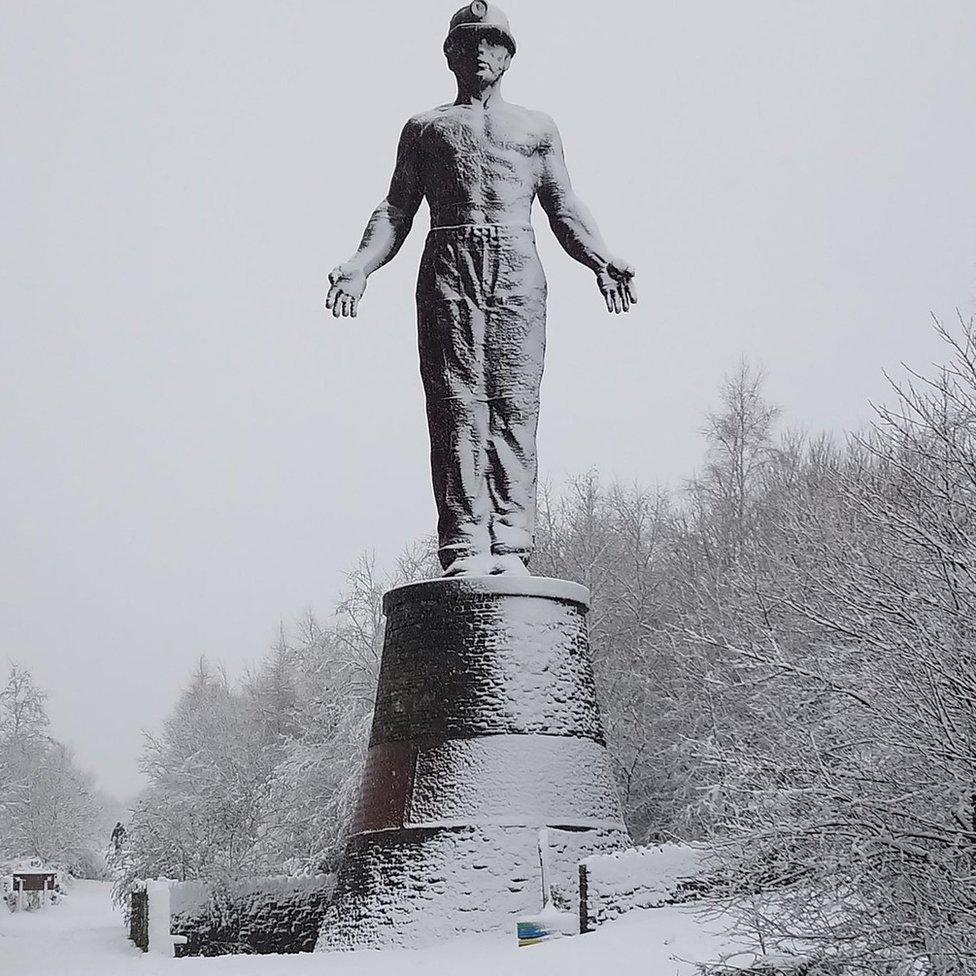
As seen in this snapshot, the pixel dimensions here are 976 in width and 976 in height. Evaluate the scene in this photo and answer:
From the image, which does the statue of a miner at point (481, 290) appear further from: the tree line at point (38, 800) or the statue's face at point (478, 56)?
the tree line at point (38, 800)

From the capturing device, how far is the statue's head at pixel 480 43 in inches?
420

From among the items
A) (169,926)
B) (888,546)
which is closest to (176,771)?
(169,926)

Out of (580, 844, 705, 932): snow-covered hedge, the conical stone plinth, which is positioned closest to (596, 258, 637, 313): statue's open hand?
the conical stone plinth

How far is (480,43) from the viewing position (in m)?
10.7

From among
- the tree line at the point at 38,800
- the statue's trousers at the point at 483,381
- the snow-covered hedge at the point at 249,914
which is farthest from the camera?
the tree line at the point at 38,800

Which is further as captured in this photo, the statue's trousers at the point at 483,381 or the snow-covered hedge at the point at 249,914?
the snow-covered hedge at the point at 249,914

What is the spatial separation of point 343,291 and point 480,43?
6.92 feet

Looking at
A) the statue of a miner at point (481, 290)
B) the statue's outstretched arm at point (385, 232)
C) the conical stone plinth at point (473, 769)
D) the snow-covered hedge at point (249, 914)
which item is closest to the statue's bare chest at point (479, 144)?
the statue of a miner at point (481, 290)

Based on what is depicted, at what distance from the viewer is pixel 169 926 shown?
11797 millimetres

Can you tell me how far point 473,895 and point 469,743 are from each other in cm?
98

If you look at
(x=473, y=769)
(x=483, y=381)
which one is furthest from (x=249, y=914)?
(x=483, y=381)

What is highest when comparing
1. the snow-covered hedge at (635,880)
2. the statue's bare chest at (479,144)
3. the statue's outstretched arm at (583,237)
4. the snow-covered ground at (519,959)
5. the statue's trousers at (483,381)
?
the statue's bare chest at (479,144)

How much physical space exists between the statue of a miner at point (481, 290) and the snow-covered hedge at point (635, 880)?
2100mm

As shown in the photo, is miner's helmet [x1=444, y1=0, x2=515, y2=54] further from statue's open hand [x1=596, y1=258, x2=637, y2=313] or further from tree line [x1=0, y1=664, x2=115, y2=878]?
tree line [x1=0, y1=664, x2=115, y2=878]
